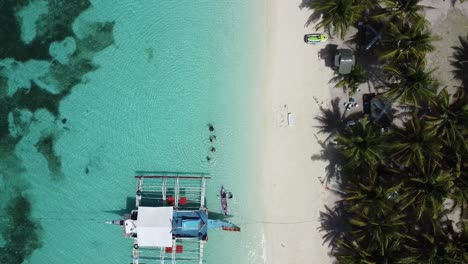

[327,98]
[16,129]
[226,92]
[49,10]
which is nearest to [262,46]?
[226,92]

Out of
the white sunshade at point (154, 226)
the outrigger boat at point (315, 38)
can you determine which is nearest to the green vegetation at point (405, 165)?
the outrigger boat at point (315, 38)

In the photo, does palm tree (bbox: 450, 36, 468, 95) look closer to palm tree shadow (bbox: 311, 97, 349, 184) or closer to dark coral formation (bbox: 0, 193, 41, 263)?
palm tree shadow (bbox: 311, 97, 349, 184)

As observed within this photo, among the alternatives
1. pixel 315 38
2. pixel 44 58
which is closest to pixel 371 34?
pixel 315 38

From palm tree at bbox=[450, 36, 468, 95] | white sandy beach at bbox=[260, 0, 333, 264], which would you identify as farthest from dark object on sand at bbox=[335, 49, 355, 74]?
palm tree at bbox=[450, 36, 468, 95]

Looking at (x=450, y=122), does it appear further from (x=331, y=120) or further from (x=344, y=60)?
(x=344, y=60)

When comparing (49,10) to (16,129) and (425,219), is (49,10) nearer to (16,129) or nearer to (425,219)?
(16,129)

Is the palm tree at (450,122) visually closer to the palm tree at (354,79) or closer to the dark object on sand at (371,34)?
the palm tree at (354,79)
